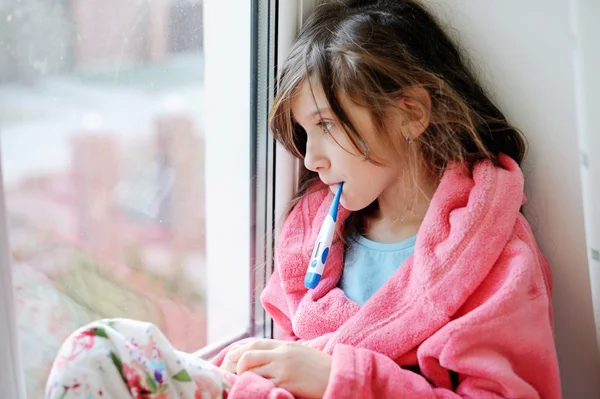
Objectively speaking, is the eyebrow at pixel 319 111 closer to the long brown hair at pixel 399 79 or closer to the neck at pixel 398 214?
the long brown hair at pixel 399 79

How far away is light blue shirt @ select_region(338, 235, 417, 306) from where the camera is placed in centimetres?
89

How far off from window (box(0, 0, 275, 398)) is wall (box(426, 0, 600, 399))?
0.35 meters

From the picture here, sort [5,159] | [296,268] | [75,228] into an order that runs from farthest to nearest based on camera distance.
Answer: [296,268], [75,228], [5,159]

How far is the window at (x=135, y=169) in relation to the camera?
2.37 feet

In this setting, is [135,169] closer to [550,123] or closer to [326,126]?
[326,126]

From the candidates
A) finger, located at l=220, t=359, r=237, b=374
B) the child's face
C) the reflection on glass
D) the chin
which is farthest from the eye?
finger, located at l=220, t=359, r=237, b=374

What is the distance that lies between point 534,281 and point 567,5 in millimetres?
377

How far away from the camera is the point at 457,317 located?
762mm

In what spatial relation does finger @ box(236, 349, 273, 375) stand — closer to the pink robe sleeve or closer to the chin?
the pink robe sleeve

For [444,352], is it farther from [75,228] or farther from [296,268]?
[75,228]

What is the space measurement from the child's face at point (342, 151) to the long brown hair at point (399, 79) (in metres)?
0.01

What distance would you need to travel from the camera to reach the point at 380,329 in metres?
0.79

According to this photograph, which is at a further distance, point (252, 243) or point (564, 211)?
point (252, 243)

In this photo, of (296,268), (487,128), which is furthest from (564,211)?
(296,268)
